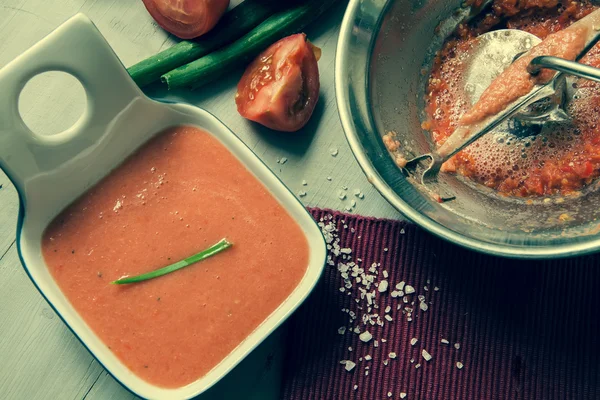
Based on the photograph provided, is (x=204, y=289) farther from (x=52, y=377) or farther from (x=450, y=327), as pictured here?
Answer: (x=450, y=327)

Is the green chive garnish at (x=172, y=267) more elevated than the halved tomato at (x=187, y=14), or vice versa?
the halved tomato at (x=187, y=14)

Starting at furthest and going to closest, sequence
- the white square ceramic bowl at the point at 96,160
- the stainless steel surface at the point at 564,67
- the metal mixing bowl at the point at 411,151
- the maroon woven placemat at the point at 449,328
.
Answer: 1. the maroon woven placemat at the point at 449,328
2. the white square ceramic bowl at the point at 96,160
3. the metal mixing bowl at the point at 411,151
4. the stainless steel surface at the point at 564,67

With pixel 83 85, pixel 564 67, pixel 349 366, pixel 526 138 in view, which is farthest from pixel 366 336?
pixel 83 85

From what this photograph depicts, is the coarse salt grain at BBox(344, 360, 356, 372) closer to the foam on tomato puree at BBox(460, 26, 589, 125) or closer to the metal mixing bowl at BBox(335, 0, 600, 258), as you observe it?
the metal mixing bowl at BBox(335, 0, 600, 258)

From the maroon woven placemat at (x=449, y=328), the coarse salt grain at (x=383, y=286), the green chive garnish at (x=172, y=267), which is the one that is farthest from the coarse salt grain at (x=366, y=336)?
the green chive garnish at (x=172, y=267)

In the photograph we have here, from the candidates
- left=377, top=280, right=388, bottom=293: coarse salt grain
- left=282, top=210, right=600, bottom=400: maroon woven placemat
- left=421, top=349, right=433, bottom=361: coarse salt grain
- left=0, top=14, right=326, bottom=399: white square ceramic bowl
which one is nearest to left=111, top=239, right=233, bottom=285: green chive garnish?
left=0, top=14, right=326, bottom=399: white square ceramic bowl

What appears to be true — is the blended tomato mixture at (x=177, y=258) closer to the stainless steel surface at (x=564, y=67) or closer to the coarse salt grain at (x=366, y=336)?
the coarse salt grain at (x=366, y=336)
